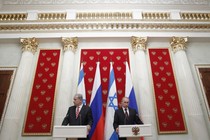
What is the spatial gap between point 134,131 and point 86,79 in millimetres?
3069

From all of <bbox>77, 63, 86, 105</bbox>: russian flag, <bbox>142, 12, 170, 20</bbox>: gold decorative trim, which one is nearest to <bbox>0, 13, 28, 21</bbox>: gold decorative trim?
<bbox>77, 63, 86, 105</bbox>: russian flag

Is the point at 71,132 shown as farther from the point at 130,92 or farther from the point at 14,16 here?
the point at 14,16

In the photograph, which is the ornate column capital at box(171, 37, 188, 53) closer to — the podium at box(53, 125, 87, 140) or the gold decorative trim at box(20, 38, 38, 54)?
the gold decorative trim at box(20, 38, 38, 54)

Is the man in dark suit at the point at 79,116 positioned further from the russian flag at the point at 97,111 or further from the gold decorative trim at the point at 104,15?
the gold decorative trim at the point at 104,15

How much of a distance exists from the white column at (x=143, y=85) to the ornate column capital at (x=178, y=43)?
91 centimetres

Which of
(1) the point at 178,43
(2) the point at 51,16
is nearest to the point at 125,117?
(1) the point at 178,43

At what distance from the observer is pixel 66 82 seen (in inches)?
221

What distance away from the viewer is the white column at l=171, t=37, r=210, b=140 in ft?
16.4

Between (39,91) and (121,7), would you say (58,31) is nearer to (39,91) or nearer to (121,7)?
(39,91)

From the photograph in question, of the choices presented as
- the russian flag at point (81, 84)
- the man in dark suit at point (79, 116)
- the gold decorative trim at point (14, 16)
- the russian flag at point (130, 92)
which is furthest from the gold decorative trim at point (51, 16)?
the man in dark suit at point (79, 116)

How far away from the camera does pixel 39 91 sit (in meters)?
5.64

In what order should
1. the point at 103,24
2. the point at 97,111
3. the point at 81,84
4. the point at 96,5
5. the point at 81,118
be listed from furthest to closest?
the point at 96,5 → the point at 103,24 → the point at 81,84 → the point at 97,111 → the point at 81,118

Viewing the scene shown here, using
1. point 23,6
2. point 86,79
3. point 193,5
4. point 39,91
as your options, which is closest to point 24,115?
point 39,91

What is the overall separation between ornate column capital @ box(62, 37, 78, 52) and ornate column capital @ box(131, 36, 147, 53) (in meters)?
1.82
